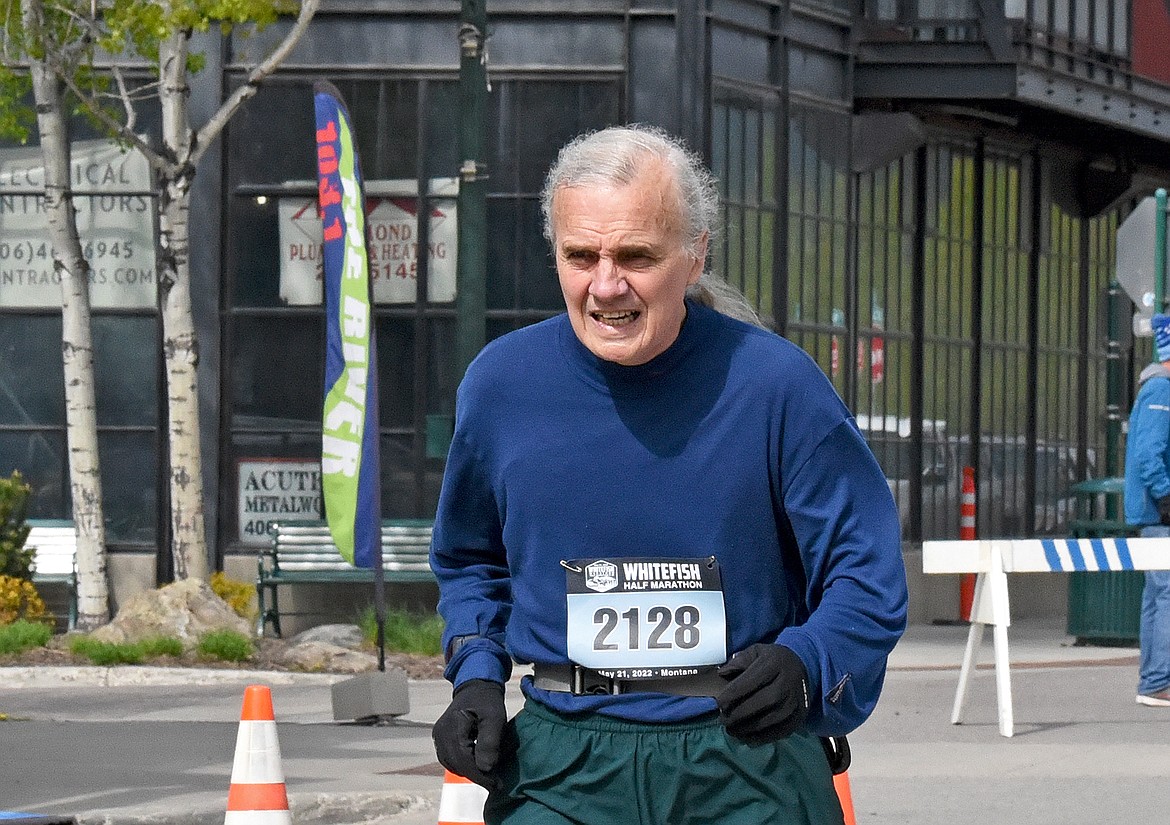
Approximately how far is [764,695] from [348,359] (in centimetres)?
1016

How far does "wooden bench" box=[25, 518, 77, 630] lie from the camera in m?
16.9

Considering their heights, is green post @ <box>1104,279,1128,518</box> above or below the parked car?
above

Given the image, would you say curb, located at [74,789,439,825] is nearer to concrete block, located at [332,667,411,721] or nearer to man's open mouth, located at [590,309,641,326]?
concrete block, located at [332,667,411,721]

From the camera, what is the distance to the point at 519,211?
17.4 metres

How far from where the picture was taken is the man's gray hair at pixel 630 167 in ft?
11.6

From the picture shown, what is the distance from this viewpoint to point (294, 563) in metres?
16.9

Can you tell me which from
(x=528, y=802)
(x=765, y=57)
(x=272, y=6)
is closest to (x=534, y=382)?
(x=528, y=802)

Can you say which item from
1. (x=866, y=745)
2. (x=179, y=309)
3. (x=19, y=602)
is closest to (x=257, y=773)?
(x=866, y=745)

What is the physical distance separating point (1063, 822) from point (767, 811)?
5.23 meters

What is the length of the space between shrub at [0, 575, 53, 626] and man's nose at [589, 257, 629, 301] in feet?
42.9

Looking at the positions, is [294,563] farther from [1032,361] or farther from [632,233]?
[632,233]

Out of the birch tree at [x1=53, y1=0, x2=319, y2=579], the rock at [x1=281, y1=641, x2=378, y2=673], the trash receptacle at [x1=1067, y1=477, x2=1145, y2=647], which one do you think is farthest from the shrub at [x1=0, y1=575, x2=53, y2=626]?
the trash receptacle at [x1=1067, y1=477, x2=1145, y2=647]

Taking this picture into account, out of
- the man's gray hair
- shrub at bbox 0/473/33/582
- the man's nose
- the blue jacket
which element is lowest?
shrub at bbox 0/473/33/582

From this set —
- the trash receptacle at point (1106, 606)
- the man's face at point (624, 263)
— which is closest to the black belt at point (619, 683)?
the man's face at point (624, 263)
